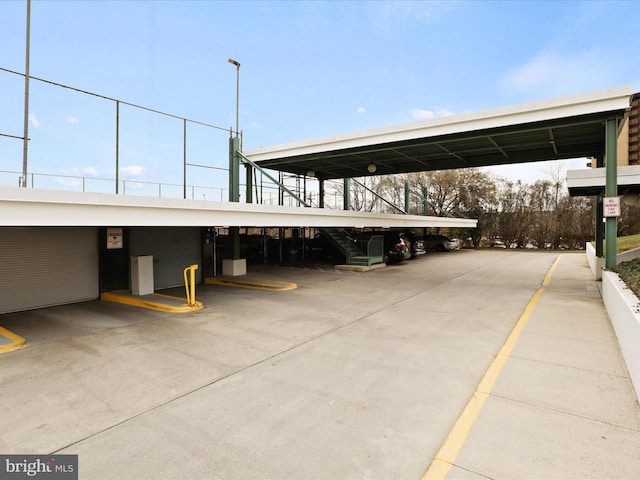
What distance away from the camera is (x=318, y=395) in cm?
380

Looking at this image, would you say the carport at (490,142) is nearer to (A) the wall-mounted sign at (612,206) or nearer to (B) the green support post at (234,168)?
(B) the green support post at (234,168)

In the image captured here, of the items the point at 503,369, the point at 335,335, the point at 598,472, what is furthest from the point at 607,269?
the point at 598,472

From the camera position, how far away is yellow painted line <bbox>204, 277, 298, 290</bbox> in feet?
35.4

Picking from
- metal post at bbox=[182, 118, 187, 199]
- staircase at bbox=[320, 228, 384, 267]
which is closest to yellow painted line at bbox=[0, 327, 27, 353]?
metal post at bbox=[182, 118, 187, 199]

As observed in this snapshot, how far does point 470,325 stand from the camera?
259 inches

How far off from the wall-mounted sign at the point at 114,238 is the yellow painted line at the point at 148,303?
1319 millimetres

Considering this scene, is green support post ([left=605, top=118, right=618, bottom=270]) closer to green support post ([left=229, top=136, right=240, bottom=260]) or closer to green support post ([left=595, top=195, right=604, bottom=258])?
green support post ([left=595, top=195, right=604, bottom=258])

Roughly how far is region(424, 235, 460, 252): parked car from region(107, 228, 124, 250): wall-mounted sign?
74.7 ft

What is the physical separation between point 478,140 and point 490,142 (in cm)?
60

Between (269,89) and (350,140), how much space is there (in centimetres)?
1088

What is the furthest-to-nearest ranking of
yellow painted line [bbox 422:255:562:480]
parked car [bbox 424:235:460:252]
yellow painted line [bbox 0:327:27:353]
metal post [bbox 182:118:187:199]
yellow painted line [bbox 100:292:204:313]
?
parked car [bbox 424:235:460:252] < metal post [bbox 182:118:187:199] < yellow painted line [bbox 100:292:204:313] < yellow painted line [bbox 0:327:27:353] < yellow painted line [bbox 422:255:562:480]

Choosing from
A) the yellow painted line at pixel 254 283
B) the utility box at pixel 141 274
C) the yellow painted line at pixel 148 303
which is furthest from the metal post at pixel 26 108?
the yellow painted line at pixel 254 283

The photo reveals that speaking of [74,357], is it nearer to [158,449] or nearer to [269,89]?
[158,449]

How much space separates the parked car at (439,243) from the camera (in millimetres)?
27250
